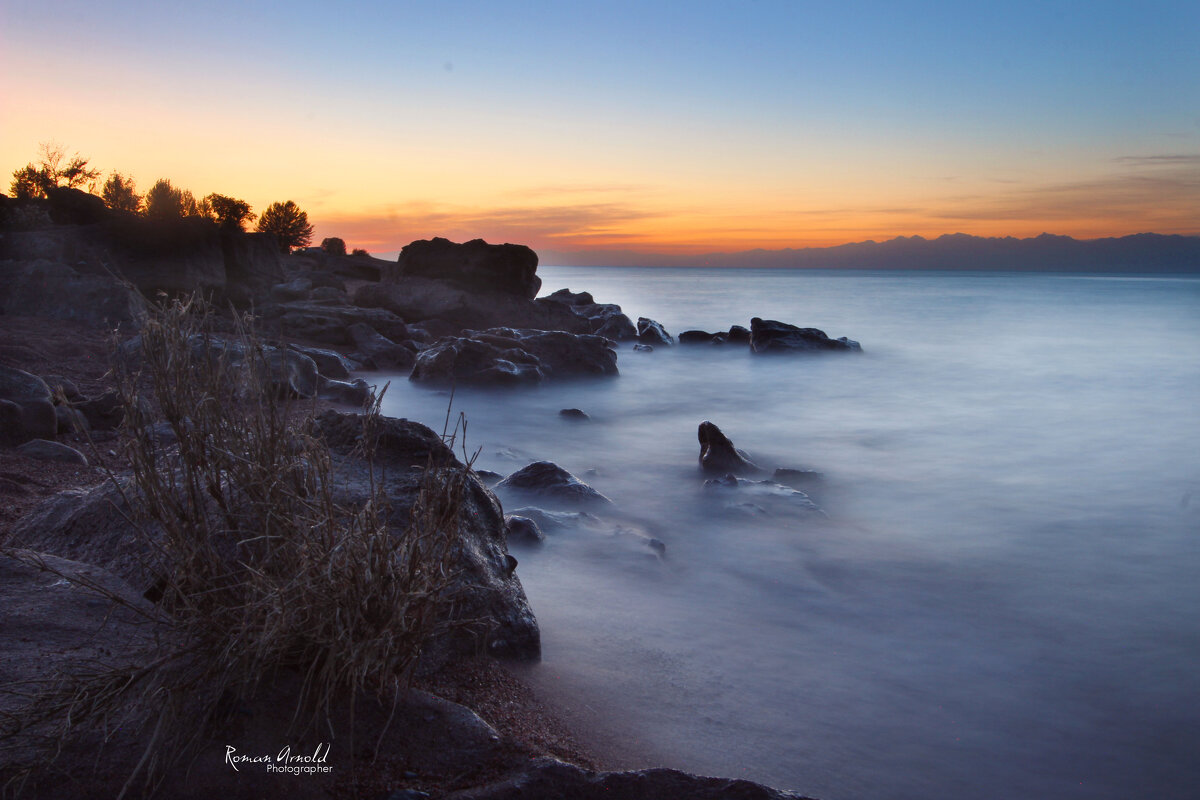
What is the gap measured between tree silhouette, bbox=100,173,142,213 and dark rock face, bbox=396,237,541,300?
572 inches

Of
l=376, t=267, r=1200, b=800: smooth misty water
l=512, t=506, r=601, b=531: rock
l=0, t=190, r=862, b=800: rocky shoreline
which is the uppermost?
l=0, t=190, r=862, b=800: rocky shoreline

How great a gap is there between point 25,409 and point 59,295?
31.3ft

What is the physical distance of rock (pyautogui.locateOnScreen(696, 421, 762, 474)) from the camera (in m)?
9.32

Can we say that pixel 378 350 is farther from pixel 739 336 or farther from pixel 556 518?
pixel 739 336

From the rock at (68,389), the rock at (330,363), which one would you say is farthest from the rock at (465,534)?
the rock at (330,363)

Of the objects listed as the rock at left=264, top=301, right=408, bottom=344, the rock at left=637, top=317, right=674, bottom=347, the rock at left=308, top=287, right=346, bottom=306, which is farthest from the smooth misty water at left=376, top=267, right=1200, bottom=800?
the rock at left=637, top=317, right=674, bottom=347

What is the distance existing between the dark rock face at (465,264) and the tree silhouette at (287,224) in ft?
70.7

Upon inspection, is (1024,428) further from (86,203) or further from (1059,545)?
(86,203)

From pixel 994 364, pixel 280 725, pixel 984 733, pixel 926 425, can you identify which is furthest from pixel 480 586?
pixel 994 364

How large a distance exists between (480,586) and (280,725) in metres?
1.32

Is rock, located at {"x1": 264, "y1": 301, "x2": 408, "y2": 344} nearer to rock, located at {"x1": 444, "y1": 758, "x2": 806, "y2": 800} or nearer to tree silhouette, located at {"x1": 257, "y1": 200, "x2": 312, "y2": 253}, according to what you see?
rock, located at {"x1": 444, "y1": 758, "x2": 806, "y2": 800}

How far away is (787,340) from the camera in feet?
74.0

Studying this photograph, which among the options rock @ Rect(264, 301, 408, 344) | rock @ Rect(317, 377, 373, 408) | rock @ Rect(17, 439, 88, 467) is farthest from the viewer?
rock @ Rect(264, 301, 408, 344)

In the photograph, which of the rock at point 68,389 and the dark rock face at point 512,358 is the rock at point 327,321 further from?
the rock at point 68,389
